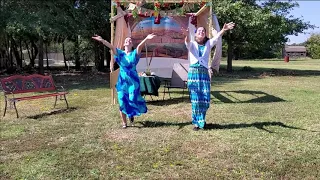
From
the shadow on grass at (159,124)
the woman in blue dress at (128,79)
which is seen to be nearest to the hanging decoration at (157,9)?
the woman in blue dress at (128,79)

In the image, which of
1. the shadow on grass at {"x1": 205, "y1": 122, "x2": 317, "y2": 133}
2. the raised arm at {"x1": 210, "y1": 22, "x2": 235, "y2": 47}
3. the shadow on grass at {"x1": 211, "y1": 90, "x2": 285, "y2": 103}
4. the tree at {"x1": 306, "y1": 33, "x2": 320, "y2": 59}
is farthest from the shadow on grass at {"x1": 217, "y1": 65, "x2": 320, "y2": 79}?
the tree at {"x1": 306, "y1": 33, "x2": 320, "y2": 59}

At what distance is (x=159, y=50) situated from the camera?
42.0ft

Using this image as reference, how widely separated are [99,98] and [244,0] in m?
13.8

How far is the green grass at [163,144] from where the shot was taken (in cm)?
441

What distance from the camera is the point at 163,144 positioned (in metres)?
5.51

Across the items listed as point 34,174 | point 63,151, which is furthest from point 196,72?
point 34,174

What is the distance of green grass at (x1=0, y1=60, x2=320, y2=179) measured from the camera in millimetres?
4410

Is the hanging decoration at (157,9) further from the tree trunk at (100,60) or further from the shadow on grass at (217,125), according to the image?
the tree trunk at (100,60)

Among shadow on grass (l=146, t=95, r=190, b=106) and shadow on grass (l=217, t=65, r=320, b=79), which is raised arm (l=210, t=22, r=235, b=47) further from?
shadow on grass (l=217, t=65, r=320, b=79)

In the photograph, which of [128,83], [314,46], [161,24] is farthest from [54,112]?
[314,46]

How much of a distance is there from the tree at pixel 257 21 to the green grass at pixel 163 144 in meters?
11.1

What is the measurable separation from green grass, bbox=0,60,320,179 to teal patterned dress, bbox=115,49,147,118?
42 cm

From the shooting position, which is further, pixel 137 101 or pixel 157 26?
pixel 157 26

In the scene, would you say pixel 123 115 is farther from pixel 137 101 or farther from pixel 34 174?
pixel 34 174
